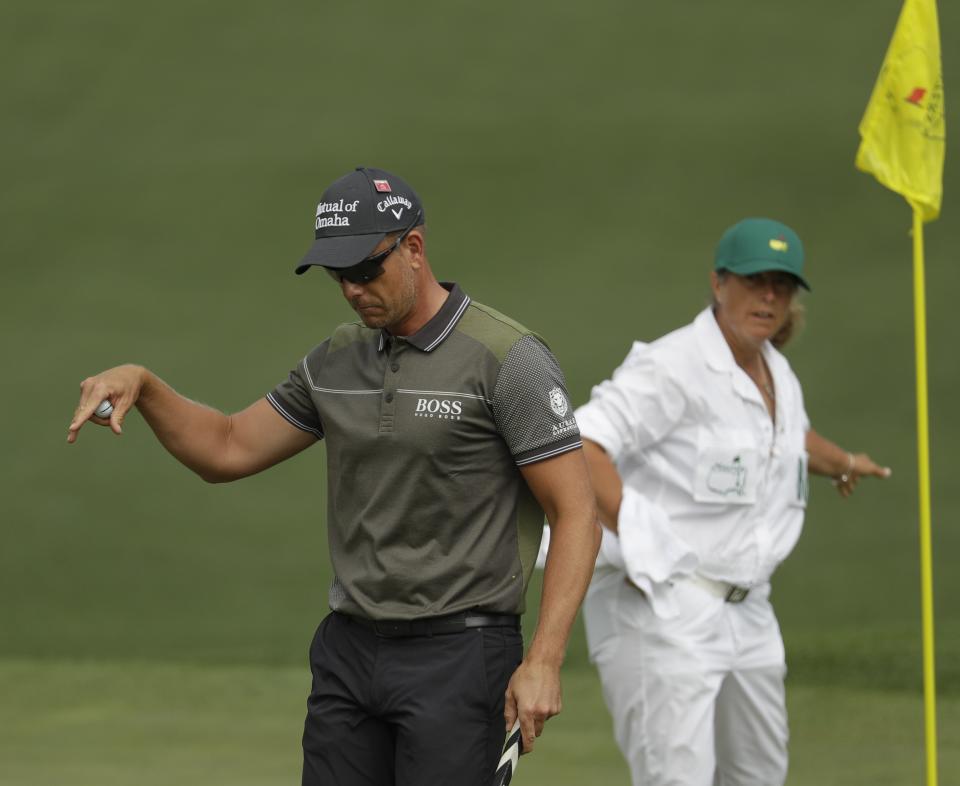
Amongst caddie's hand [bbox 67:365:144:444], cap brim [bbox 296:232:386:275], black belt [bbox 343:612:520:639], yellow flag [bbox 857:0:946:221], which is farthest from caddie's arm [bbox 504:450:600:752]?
yellow flag [bbox 857:0:946:221]

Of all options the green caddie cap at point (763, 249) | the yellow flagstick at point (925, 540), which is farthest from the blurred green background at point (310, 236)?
the green caddie cap at point (763, 249)

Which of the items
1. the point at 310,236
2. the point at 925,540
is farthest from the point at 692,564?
the point at 310,236

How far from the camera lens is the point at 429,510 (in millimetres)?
3127

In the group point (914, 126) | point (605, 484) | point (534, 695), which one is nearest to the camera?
point (534, 695)

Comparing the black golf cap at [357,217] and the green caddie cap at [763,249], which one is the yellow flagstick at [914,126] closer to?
the green caddie cap at [763,249]

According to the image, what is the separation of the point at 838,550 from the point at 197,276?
3980mm

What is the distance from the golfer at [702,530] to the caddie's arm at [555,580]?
1.12 m

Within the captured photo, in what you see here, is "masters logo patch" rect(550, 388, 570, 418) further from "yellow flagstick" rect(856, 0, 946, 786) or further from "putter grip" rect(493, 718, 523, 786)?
"yellow flagstick" rect(856, 0, 946, 786)

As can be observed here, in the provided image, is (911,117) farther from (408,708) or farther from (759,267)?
(408,708)

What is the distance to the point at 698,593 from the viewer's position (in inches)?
170

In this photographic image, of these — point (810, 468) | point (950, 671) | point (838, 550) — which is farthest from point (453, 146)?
point (810, 468)

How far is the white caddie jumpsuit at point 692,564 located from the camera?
14.0ft

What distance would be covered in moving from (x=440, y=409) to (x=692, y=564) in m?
1.41

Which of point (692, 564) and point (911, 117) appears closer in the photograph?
point (692, 564)
